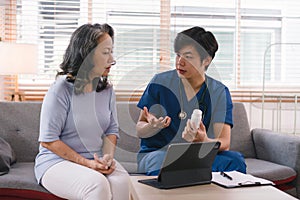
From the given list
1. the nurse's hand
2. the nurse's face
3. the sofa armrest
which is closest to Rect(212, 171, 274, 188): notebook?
the nurse's hand

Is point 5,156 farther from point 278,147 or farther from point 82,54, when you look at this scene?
point 278,147

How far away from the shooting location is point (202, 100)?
7.60 feet

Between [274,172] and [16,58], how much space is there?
5.82 feet

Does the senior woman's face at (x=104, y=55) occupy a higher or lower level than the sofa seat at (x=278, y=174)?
higher

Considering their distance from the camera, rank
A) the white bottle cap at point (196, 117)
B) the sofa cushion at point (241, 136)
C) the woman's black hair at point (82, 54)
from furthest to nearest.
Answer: the sofa cushion at point (241, 136) → the woman's black hair at point (82, 54) → the white bottle cap at point (196, 117)

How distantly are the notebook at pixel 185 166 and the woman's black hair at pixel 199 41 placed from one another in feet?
2.08

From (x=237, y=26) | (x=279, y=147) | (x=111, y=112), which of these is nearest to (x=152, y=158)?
(x=111, y=112)

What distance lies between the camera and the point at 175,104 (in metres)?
2.28

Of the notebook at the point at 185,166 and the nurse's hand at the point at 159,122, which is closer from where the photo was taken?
the notebook at the point at 185,166

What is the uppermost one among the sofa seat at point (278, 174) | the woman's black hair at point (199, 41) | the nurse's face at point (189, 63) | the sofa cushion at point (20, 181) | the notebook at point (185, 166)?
the woman's black hair at point (199, 41)

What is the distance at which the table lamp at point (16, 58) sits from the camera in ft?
9.75

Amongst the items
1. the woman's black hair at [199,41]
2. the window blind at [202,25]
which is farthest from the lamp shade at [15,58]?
the woman's black hair at [199,41]

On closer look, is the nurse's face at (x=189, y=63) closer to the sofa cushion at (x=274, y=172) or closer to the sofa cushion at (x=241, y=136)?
the sofa cushion at (x=274, y=172)

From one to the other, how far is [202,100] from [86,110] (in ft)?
1.92
